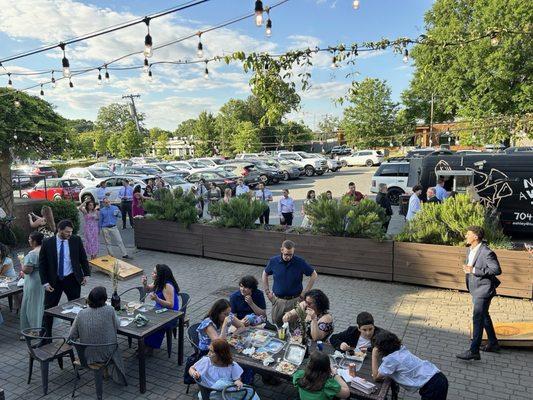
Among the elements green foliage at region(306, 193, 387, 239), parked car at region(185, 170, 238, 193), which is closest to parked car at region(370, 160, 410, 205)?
parked car at region(185, 170, 238, 193)

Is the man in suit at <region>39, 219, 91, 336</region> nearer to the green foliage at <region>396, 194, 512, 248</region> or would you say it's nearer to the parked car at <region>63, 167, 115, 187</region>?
the green foliage at <region>396, 194, 512, 248</region>

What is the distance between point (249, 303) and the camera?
17.1ft

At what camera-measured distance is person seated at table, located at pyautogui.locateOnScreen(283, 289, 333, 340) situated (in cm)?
468

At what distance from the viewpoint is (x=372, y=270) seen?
853cm

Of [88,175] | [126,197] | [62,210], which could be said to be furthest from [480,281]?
[88,175]

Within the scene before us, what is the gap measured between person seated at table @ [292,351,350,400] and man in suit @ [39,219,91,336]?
4276mm

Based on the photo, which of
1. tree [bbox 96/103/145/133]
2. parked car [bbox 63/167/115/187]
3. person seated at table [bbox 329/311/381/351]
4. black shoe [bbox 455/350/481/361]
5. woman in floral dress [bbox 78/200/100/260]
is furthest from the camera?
tree [bbox 96/103/145/133]

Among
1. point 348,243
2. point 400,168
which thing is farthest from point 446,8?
point 348,243

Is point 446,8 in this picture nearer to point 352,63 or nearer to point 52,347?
point 352,63

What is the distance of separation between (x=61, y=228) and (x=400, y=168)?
14933 millimetres

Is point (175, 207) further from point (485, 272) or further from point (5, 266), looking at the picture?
point (485, 272)

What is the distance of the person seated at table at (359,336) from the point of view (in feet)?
14.4

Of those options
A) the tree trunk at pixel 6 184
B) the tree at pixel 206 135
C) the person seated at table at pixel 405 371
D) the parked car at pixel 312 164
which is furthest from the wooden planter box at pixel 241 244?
the tree at pixel 206 135

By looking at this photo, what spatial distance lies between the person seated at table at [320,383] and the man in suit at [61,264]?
4.28 m
